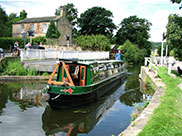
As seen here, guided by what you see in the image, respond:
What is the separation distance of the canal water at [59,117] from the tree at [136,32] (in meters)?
49.0

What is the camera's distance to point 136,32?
58.3 m

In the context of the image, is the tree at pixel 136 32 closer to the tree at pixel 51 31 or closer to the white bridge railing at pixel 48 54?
the tree at pixel 51 31

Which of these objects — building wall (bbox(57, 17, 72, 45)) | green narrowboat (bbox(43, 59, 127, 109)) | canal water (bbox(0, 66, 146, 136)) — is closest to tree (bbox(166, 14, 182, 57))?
canal water (bbox(0, 66, 146, 136))

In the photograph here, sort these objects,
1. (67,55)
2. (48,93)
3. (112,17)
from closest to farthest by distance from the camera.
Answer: (48,93) < (67,55) < (112,17)

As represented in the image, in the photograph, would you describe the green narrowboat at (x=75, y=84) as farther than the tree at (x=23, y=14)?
No

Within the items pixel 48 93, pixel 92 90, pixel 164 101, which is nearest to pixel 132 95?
pixel 92 90

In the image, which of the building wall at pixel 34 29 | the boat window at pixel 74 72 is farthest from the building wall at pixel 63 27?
the boat window at pixel 74 72

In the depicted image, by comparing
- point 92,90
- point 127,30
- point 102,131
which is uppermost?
point 127,30

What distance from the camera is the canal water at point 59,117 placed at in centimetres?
644

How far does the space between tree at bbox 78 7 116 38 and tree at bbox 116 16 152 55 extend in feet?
25.6

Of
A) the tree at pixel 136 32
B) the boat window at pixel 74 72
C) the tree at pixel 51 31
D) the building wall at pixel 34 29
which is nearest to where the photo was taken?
the boat window at pixel 74 72

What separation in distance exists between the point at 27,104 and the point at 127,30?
5389 cm

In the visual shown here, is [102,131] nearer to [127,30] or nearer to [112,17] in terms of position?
[112,17]

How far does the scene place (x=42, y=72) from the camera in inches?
630
